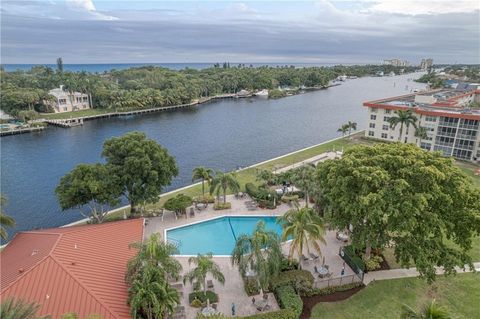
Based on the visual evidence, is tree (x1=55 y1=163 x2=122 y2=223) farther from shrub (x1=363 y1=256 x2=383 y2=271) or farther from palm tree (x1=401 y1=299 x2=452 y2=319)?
palm tree (x1=401 y1=299 x2=452 y2=319)

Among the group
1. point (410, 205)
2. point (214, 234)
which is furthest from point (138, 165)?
point (410, 205)

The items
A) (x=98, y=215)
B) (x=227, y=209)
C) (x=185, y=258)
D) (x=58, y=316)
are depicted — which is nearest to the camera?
(x=58, y=316)

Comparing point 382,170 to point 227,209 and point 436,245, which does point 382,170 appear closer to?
point 436,245

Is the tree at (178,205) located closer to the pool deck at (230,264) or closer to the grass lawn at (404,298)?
the pool deck at (230,264)

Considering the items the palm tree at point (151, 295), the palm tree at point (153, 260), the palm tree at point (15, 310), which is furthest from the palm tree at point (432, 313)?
the palm tree at point (15, 310)

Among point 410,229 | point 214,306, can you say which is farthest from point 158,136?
point 410,229
